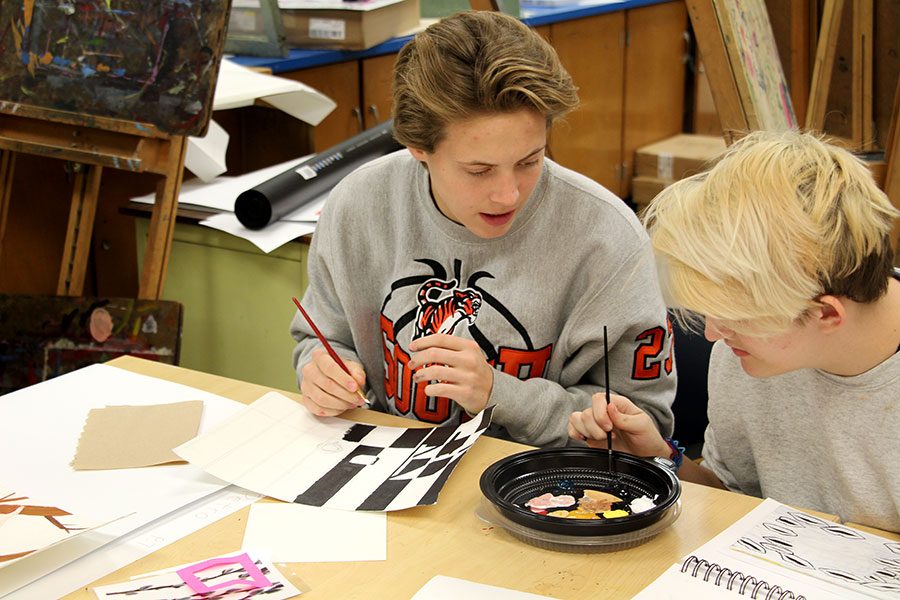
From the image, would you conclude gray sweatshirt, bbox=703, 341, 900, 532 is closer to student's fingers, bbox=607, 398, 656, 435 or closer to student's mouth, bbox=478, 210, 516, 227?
student's fingers, bbox=607, 398, 656, 435

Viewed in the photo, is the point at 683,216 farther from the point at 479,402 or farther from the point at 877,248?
the point at 479,402

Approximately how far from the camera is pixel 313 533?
→ 117 cm

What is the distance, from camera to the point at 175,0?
6.89 ft

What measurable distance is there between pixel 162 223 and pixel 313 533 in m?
1.22

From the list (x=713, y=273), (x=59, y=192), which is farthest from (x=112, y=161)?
(x=713, y=273)

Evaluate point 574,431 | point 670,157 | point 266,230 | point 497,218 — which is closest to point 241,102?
point 266,230

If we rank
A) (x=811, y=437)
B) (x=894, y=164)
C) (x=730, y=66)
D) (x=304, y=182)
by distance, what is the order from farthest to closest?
(x=304, y=182), (x=894, y=164), (x=730, y=66), (x=811, y=437)

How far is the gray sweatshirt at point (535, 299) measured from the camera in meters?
1.50

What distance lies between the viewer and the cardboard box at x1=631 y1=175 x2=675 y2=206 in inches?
181

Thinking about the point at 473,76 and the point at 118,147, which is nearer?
the point at 473,76

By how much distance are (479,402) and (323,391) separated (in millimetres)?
216

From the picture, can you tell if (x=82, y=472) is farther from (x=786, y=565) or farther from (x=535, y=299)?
(x=786, y=565)

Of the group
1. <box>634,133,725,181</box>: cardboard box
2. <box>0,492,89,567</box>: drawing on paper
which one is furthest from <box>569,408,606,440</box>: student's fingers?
<box>634,133,725,181</box>: cardboard box

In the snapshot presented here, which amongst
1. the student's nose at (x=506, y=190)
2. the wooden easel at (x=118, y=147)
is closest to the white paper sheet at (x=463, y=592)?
the student's nose at (x=506, y=190)
